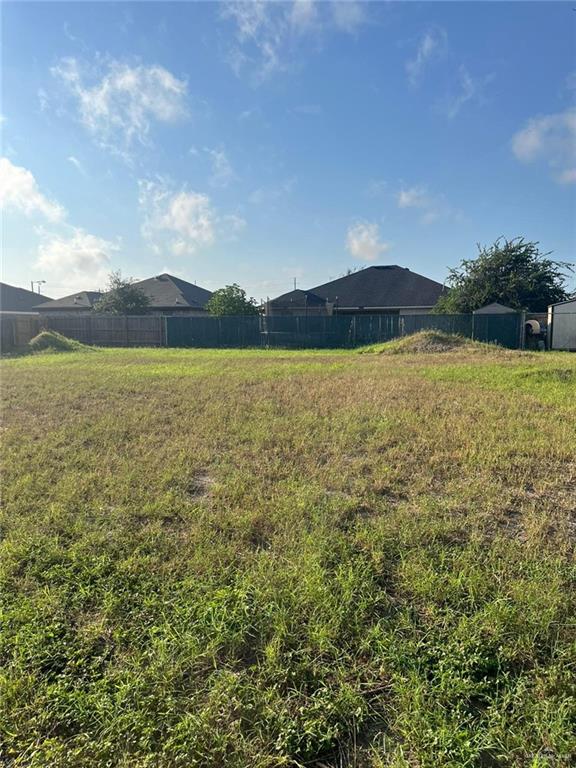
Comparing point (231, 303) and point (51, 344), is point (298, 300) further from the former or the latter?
point (51, 344)

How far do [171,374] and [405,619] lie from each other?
8.60 m

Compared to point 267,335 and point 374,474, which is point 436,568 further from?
point 267,335

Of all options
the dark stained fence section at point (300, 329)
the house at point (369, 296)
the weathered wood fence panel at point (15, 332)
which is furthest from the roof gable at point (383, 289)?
the weathered wood fence panel at point (15, 332)

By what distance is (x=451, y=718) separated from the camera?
142 centimetres

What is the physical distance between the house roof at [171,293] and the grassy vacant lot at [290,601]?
82.4 ft

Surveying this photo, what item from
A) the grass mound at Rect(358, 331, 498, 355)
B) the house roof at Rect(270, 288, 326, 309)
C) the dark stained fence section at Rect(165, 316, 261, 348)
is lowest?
the grass mound at Rect(358, 331, 498, 355)

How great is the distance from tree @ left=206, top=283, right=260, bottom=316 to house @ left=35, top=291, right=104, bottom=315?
1372 centimetres

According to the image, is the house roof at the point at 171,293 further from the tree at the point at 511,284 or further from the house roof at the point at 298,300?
the tree at the point at 511,284

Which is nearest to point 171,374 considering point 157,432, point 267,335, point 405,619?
point 157,432

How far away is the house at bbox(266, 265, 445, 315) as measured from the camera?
2594 cm

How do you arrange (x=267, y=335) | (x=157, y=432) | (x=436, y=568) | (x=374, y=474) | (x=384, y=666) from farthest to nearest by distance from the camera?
(x=267, y=335) → (x=157, y=432) → (x=374, y=474) → (x=436, y=568) → (x=384, y=666)

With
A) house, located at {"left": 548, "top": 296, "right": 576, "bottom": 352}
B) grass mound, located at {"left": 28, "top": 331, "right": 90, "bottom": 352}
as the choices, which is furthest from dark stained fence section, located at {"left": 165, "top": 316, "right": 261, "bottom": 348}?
house, located at {"left": 548, "top": 296, "right": 576, "bottom": 352}

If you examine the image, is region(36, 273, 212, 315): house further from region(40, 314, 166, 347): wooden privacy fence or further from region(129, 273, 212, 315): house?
region(40, 314, 166, 347): wooden privacy fence

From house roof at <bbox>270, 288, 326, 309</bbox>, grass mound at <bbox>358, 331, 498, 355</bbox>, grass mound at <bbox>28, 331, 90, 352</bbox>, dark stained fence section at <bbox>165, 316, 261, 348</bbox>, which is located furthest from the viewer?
house roof at <bbox>270, 288, 326, 309</bbox>
